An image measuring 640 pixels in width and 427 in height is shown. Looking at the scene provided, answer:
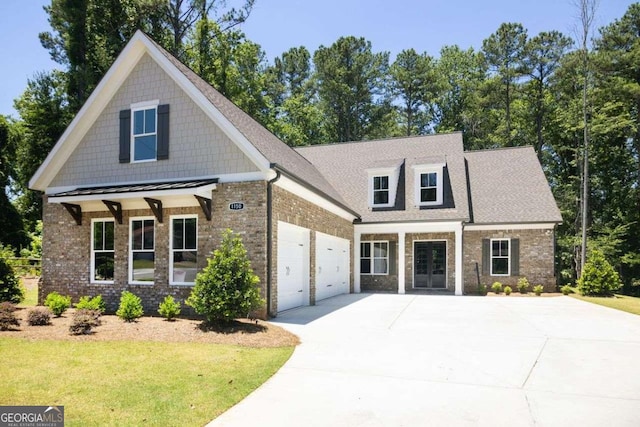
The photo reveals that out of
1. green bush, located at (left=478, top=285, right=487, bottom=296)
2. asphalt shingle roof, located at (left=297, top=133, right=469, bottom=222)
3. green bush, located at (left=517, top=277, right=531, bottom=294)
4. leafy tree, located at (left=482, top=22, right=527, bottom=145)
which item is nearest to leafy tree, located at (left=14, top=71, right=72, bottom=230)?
asphalt shingle roof, located at (left=297, top=133, right=469, bottom=222)

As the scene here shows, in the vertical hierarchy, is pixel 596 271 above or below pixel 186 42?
below

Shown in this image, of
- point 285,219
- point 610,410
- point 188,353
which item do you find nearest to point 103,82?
point 285,219

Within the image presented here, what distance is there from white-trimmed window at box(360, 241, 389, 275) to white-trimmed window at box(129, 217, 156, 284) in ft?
36.2

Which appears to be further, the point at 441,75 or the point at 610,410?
the point at 441,75

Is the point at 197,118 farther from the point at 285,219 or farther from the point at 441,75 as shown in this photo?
the point at 441,75

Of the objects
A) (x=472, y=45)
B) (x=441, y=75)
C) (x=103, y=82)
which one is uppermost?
(x=472, y=45)

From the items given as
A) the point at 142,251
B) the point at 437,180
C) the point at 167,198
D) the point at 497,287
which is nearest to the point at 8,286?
the point at 142,251

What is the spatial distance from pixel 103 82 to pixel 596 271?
68.3 ft

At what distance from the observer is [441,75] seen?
137ft

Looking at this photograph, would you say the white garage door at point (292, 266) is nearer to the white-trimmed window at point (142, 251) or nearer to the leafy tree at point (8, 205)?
the white-trimmed window at point (142, 251)

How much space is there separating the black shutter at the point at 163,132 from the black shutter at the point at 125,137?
117cm

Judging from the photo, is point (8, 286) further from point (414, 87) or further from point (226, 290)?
point (414, 87)

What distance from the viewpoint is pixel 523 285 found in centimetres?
1897

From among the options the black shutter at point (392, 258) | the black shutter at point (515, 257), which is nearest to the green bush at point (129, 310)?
the black shutter at point (392, 258)
